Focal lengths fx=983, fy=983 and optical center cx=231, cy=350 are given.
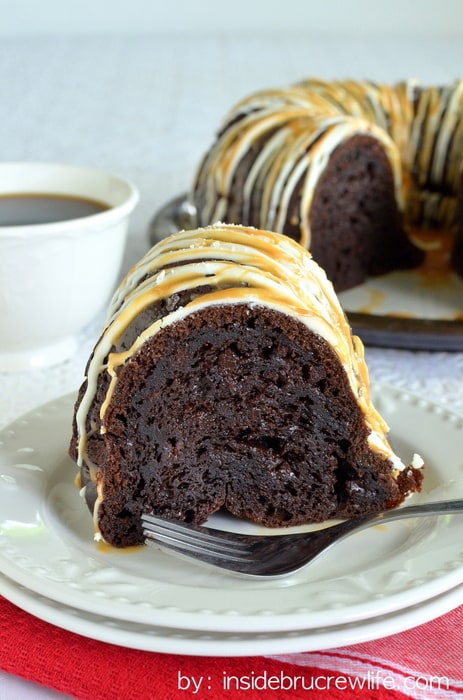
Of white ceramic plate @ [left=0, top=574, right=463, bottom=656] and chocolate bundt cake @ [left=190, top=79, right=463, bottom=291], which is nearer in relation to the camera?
white ceramic plate @ [left=0, top=574, right=463, bottom=656]

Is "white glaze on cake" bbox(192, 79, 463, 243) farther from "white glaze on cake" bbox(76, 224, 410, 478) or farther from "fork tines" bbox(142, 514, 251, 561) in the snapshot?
"fork tines" bbox(142, 514, 251, 561)

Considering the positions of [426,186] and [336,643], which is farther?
[426,186]

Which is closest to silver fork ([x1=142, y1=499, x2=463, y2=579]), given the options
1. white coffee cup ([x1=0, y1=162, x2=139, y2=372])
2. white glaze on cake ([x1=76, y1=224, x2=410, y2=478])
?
white glaze on cake ([x1=76, y1=224, x2=410, y2=478])

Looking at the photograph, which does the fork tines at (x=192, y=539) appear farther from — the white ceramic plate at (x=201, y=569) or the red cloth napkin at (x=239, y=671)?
the red cloth napkin at (x=239, y=671)

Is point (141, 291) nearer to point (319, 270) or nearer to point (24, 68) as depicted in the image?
point (319, 270)

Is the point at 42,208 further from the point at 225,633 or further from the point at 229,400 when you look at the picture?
the point at 225,633

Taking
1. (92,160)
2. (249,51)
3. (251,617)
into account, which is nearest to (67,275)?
(251,617)
